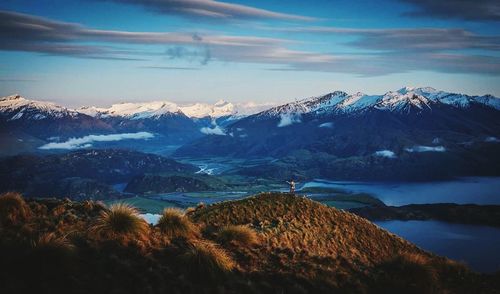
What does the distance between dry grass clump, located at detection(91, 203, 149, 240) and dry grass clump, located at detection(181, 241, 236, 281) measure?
298 centimetres

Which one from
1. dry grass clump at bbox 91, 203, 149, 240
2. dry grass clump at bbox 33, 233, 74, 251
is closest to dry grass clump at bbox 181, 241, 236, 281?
dry grass clump at bbox 91, 203, 149, 240

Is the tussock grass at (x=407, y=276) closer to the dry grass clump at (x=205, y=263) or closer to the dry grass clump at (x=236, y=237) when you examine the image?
the dry grass clump at (x=236, y=237)

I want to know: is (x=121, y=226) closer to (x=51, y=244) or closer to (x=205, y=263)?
(x=51, y=244)

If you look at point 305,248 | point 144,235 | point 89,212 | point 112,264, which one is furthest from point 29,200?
point 305,248

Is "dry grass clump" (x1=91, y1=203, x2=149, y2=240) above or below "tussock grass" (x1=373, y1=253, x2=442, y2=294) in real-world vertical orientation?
above

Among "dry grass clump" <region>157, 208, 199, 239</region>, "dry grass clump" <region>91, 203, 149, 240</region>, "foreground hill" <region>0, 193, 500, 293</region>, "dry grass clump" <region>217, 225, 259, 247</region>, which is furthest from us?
"dry grass clump" <region>217, 225, 259, 247</region>

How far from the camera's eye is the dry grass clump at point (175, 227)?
21062mm

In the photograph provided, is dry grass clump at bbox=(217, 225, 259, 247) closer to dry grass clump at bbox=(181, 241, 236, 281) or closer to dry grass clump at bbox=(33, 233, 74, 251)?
dry grass clump at bbox=(181, 241, 236, 281)

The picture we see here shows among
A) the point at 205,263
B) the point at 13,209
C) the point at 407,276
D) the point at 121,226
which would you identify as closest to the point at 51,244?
the point at 121,226

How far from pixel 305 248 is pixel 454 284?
25.6 ft

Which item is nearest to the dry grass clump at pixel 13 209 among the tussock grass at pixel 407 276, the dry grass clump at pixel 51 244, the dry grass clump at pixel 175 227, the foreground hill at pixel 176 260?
the foreground hill at pixel 176 260

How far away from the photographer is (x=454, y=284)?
21.1m

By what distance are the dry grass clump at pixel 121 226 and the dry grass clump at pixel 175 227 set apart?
1096mm

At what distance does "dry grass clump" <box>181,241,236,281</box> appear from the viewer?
17078 millimetres
